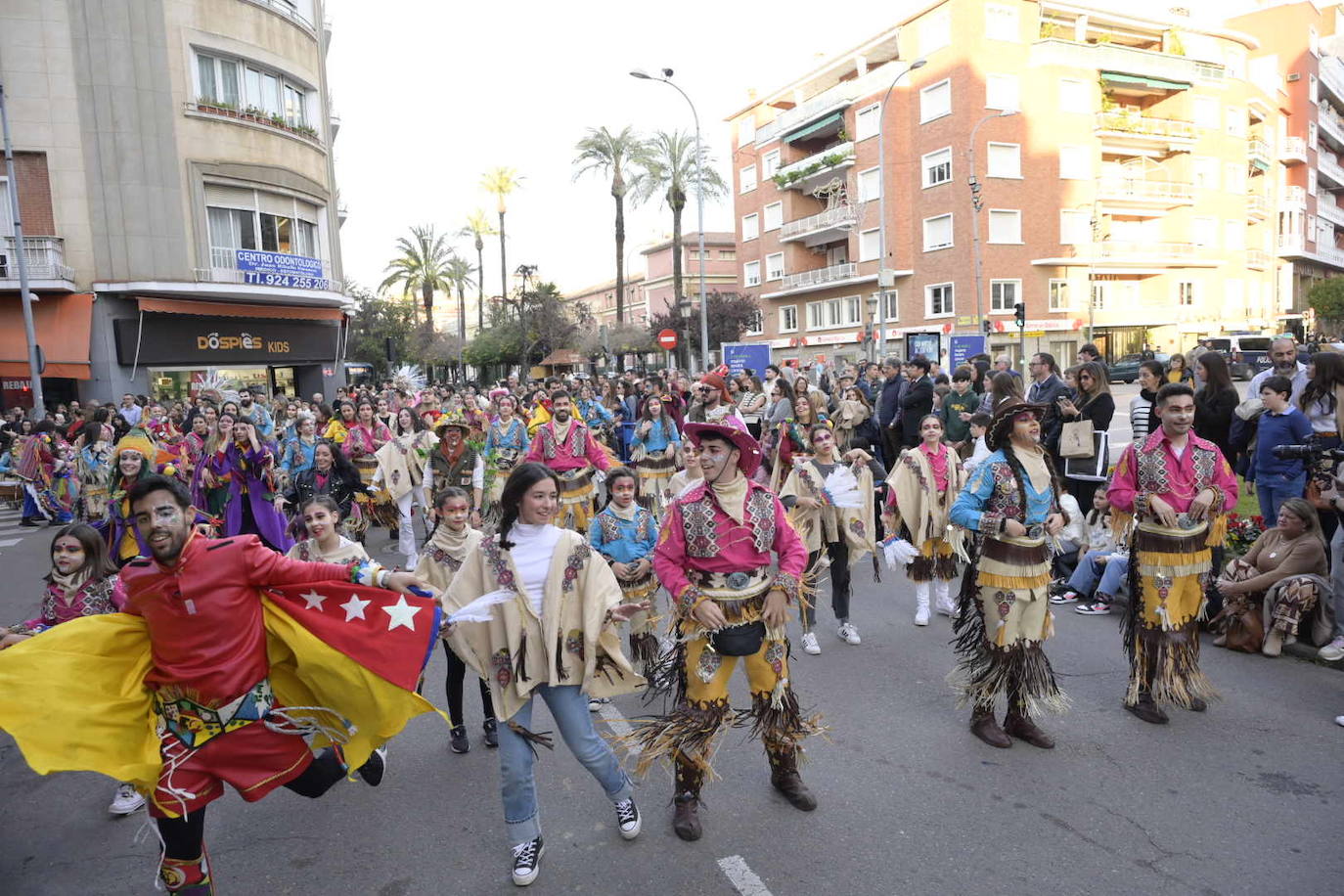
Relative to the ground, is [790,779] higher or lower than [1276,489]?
lower

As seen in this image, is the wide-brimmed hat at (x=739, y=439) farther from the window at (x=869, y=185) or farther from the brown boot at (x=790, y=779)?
the window at (x=869, y=185)

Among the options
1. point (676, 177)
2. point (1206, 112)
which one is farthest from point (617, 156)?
point (1206, 112)

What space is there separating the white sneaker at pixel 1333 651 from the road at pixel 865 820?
0.83ft

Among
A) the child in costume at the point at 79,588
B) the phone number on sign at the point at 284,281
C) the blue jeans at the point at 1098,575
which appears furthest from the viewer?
the phone number on sign at the point at 284,281

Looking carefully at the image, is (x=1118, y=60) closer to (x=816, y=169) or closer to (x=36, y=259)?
(x=816, y=169)

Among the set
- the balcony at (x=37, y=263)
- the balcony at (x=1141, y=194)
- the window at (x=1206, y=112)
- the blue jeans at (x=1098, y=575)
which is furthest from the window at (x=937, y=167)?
the blue jeans at (x=1098, y=575)

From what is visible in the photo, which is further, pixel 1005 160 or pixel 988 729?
pixel 1005 160

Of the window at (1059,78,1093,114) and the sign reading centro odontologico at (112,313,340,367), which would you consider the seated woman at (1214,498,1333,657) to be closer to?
the sign reading centro odontologico at (112,313,340,367)

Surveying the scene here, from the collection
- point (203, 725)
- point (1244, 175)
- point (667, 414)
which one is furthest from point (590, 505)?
point (1244, 175)

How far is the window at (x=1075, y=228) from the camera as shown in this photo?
40.8 m

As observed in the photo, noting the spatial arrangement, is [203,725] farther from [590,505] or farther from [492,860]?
[590,505]

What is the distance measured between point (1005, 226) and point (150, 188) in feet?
114

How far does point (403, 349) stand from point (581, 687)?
57.7 m

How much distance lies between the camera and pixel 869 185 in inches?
1713
